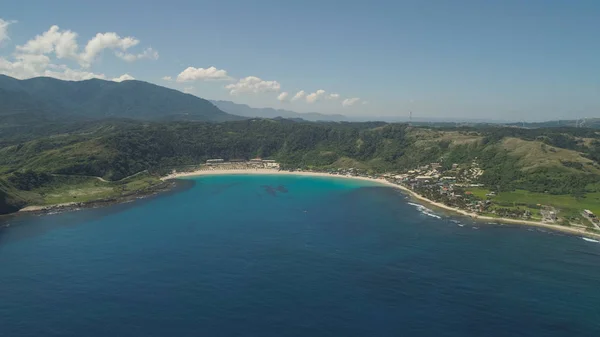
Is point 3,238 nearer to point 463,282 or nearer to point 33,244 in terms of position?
point 33,244

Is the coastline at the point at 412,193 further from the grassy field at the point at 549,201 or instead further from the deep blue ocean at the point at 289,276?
the grassy field at the point at 549,201

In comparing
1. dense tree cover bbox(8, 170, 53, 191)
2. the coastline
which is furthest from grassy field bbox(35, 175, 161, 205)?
the coastline

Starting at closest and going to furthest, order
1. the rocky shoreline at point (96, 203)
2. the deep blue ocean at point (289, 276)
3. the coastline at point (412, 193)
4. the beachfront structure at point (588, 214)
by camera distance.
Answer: the deep blue ocean at point (289, 276) → the coastline at point (412, 193) → the beachfront structure at point (588, 214) → the rocky shoreline at point (96, 203)

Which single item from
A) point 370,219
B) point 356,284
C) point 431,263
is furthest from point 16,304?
point 370,219

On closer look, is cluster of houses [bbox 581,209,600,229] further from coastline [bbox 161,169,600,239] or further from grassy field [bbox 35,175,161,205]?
grassy field [bbox 35,175,161,205]

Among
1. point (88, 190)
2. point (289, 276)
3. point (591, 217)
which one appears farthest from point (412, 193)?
point (88, 190)

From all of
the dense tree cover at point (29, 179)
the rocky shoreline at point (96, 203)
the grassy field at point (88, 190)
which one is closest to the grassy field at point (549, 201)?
the rocky shoreline at point (96, 203)

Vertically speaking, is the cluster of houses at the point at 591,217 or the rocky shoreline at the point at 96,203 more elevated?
the cluster of houses at the point at 591,217

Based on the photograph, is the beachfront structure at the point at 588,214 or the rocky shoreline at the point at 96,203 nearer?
the beachfront structure at the point at 588,214

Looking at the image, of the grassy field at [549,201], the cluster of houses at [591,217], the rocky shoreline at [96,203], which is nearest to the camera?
the cluster of houses at [591,217]
